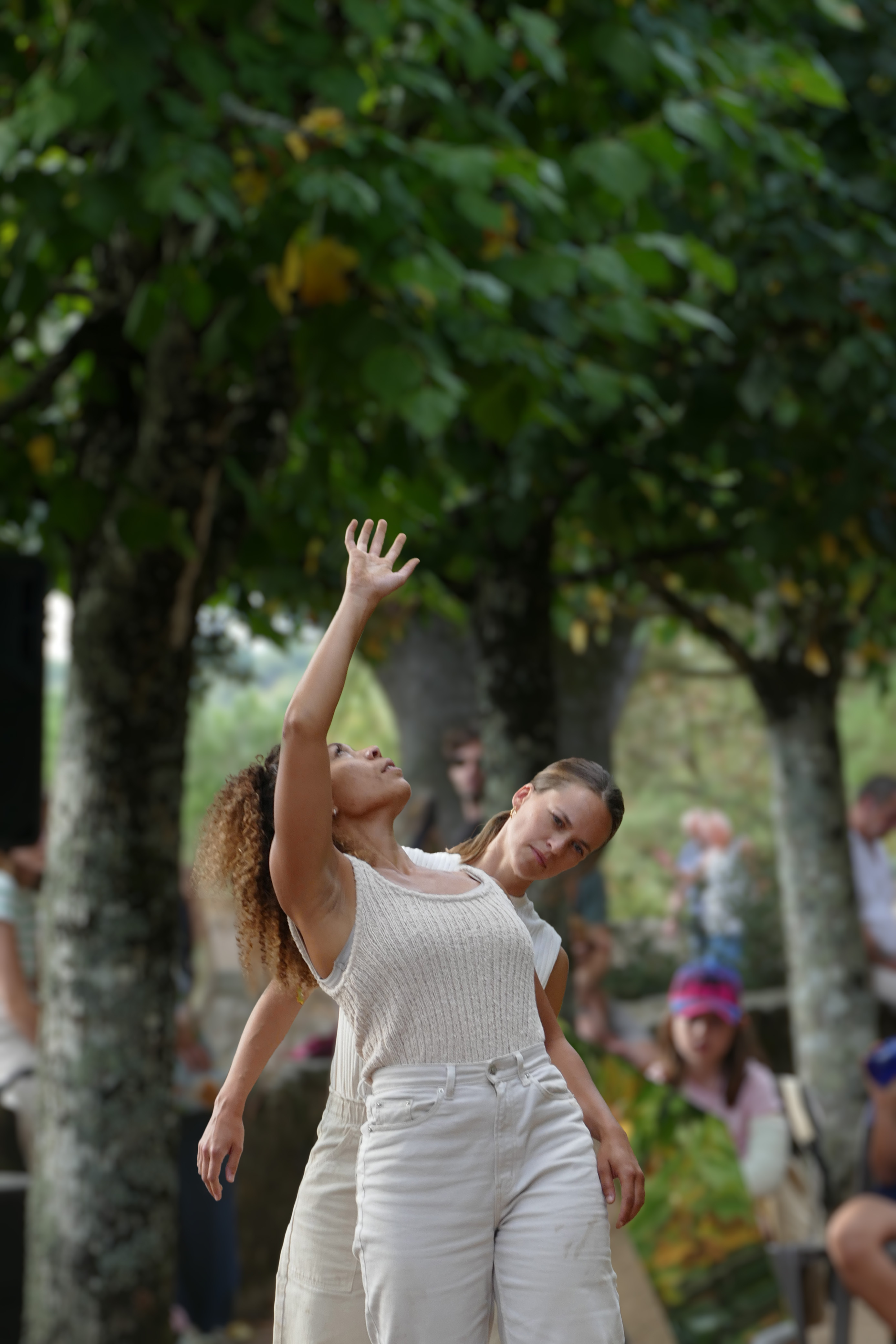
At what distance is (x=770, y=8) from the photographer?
3.94 m

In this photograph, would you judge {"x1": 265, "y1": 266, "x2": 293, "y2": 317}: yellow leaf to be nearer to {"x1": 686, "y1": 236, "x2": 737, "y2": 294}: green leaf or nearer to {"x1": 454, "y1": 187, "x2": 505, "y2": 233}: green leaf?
{"x1": 454, "y1": 187, "x2": 505, "y2": 233}: green leaf

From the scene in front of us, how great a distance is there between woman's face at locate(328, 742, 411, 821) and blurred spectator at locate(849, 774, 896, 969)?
5759 millimetres

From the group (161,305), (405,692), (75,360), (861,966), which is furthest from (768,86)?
(405,692)

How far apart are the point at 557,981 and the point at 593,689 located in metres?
8.87

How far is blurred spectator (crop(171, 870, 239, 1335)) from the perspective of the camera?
300 cm

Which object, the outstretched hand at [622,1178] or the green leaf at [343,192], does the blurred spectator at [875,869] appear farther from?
the outstretched hand at [622,1178]

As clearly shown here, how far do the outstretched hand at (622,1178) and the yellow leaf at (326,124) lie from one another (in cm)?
259

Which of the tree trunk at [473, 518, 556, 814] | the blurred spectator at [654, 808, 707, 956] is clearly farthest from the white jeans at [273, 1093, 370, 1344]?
the blurred spectator at [654, 808, 707, 956]

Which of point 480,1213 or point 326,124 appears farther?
point 326,124

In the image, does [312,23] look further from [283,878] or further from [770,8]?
[283,878]

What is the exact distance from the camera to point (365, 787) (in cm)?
68

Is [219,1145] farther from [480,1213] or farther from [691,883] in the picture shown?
[691,883]

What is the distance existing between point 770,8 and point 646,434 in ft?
5.14

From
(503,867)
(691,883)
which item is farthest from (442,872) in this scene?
(691,883)
